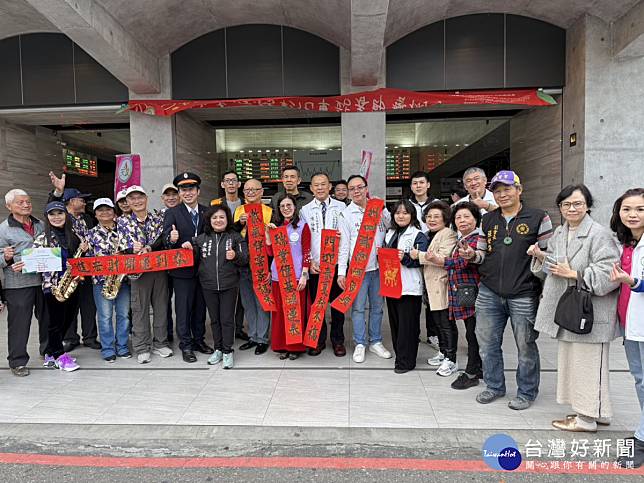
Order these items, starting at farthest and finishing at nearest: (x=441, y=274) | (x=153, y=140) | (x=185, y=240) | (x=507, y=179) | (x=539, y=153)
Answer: (x=539, y=153) → (x=153, y=140) → (x=185, y=240) → (x=441, y=274) → (x=507, y=179)

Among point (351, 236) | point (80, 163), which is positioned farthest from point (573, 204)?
point (80, 163)

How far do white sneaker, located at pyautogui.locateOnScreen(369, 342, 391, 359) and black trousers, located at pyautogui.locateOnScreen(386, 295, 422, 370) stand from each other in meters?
0.39

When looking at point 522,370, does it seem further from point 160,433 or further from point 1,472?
point 1,472

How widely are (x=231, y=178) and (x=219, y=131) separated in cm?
637

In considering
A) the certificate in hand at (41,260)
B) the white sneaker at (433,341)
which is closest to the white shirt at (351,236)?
the white sneaker at (433,341)

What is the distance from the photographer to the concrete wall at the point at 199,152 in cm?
904

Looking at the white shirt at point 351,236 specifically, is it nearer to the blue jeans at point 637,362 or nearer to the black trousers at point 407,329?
the black trousers at point 407,329

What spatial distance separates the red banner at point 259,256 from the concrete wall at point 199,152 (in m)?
4.85

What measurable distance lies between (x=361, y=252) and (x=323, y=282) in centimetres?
55

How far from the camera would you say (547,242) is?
3.19 m

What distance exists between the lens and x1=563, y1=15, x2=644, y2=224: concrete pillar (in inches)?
295

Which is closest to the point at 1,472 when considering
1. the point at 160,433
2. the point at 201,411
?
the point at 160,433

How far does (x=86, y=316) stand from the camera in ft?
17.6

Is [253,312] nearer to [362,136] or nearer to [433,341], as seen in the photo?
[433,341]
